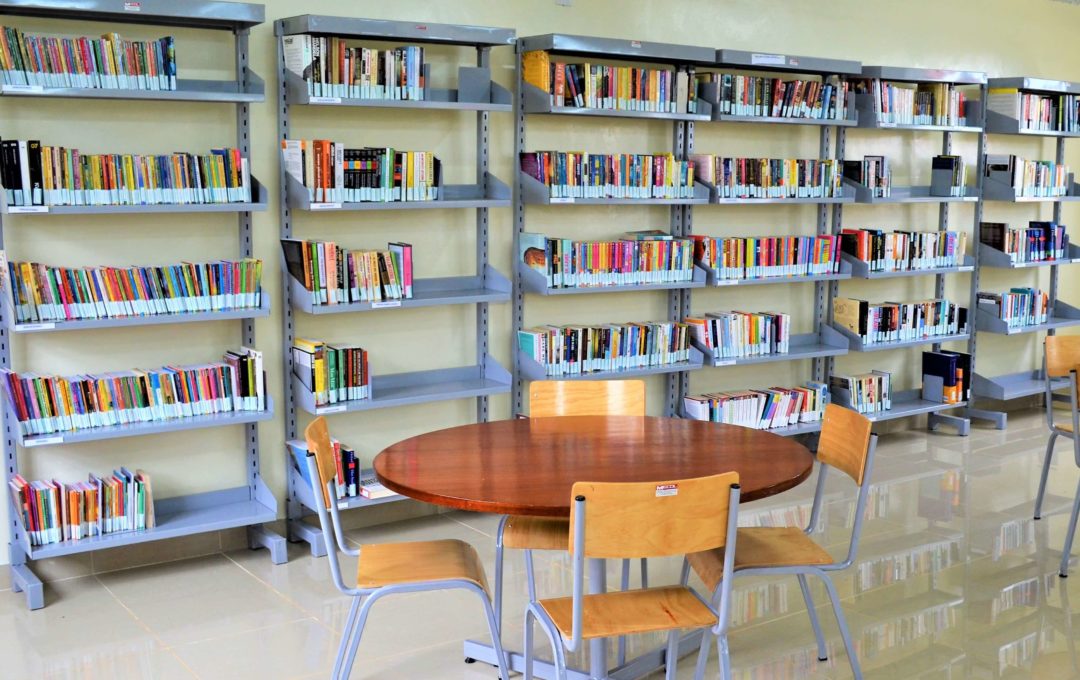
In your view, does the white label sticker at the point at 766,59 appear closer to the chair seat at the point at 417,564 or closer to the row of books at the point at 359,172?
the row of books at the point at 359,172

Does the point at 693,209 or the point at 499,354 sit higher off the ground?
the point at 693,209

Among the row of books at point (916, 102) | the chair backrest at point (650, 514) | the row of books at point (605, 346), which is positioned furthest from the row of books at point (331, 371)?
the row of books at point (916, 102)

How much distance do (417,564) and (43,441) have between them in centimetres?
173

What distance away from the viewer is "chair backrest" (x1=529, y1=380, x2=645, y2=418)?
3.99 m

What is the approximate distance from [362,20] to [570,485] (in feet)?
8.08

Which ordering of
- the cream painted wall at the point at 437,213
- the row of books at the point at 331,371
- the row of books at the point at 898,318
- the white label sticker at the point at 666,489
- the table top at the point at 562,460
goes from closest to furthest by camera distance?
the white label sticker at the point at 666,489 → the table top at the point at 562,460 → the cream painted wall at the point at 437,213 → the row of books at the point at 331,371 → the row of books at the point at 898,318

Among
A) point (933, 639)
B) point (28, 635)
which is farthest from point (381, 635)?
point (933, 639)

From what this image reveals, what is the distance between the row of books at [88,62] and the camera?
395cm

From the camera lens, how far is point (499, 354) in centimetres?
548

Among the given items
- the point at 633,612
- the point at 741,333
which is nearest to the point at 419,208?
the point at 741,333

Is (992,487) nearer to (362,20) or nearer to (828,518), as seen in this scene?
(828,518)

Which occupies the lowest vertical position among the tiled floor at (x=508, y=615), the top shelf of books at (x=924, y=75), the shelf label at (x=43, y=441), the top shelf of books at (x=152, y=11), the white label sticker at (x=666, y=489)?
the tiled floor at (x=508, y=615)

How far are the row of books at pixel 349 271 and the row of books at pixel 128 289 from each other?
0.67ft

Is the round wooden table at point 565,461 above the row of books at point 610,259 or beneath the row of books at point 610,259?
beneath
